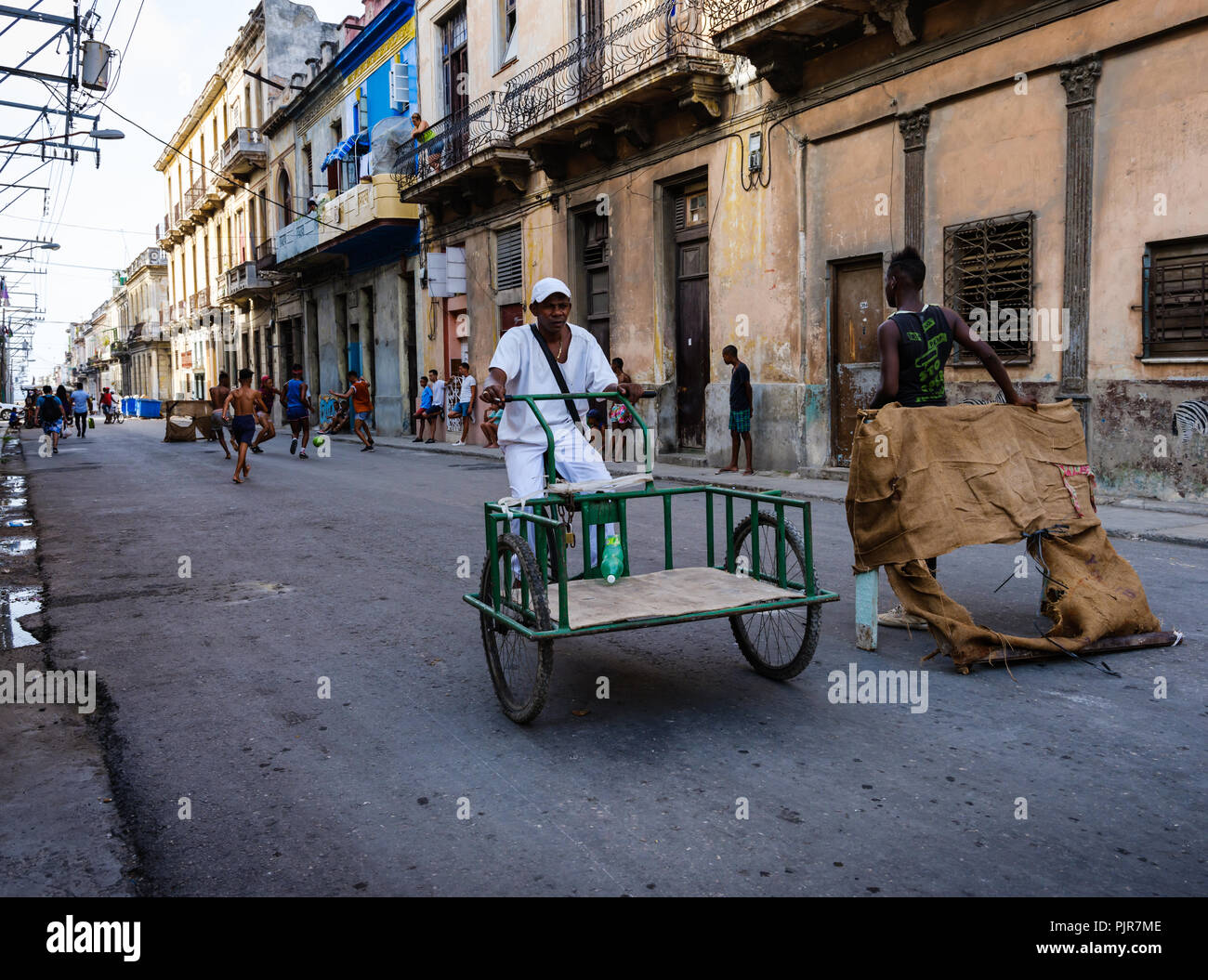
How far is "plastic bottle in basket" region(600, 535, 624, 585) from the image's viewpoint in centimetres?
479

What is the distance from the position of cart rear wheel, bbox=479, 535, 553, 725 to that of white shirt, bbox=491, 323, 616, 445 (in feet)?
3.00

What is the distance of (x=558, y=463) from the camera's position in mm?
5258

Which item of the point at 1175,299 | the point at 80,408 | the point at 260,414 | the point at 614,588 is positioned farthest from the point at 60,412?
the point at 614,588

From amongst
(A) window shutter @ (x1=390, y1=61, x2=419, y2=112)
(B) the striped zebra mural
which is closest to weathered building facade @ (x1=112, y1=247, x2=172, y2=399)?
(A) window shutter @ (x1=390, y1=61, x2=419, y2=112)

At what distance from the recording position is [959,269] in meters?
11.9

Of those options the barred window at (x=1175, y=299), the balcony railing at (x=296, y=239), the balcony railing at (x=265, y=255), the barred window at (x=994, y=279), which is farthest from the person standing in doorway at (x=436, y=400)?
the barred window at (x=1175, y=299)

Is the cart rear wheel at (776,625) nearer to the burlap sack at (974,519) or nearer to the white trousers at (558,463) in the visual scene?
the burlap sack at (974,519)

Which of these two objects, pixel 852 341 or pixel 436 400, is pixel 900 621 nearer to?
pixel 852 341

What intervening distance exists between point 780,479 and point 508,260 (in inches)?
442

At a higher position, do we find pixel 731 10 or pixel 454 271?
pixel 731 10

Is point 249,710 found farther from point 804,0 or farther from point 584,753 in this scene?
point 804,0

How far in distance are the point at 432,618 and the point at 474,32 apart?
20408 millimetres
